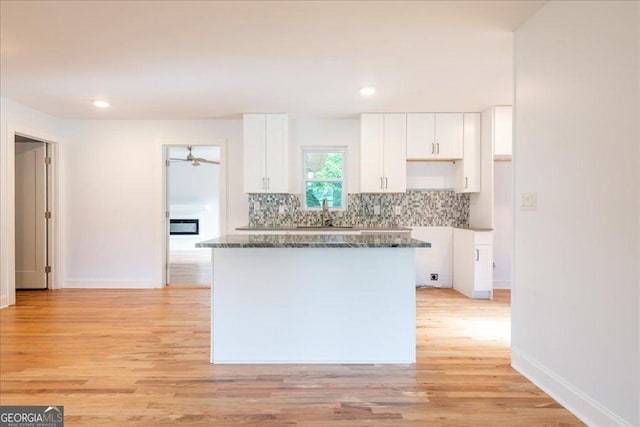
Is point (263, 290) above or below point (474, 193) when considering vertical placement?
below

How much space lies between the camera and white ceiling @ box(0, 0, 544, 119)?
2.36m

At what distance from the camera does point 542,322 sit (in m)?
2.26

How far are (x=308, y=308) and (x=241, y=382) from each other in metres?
0.64

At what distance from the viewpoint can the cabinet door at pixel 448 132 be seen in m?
4.81

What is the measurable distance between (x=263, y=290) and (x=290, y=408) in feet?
2.66

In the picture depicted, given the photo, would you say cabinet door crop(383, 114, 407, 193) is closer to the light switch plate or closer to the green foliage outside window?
the green foliage outside window

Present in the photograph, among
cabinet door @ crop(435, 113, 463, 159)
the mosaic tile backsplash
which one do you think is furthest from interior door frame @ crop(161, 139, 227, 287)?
cabinet door @ crop(435, 113, 463, 159)

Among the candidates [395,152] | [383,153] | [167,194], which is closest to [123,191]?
[167,194]

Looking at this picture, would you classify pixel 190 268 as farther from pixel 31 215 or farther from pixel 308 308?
pixel 308 308

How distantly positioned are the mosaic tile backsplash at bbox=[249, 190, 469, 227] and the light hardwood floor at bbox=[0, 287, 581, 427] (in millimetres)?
1871

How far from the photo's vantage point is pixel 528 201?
94.3 inches

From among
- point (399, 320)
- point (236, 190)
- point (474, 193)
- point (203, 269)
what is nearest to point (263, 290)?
point (399, 320)

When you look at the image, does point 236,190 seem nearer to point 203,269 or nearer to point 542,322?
point 203,269

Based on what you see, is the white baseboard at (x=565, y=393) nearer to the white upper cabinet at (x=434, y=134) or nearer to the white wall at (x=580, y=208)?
the white wall at (x=580, y=208)
